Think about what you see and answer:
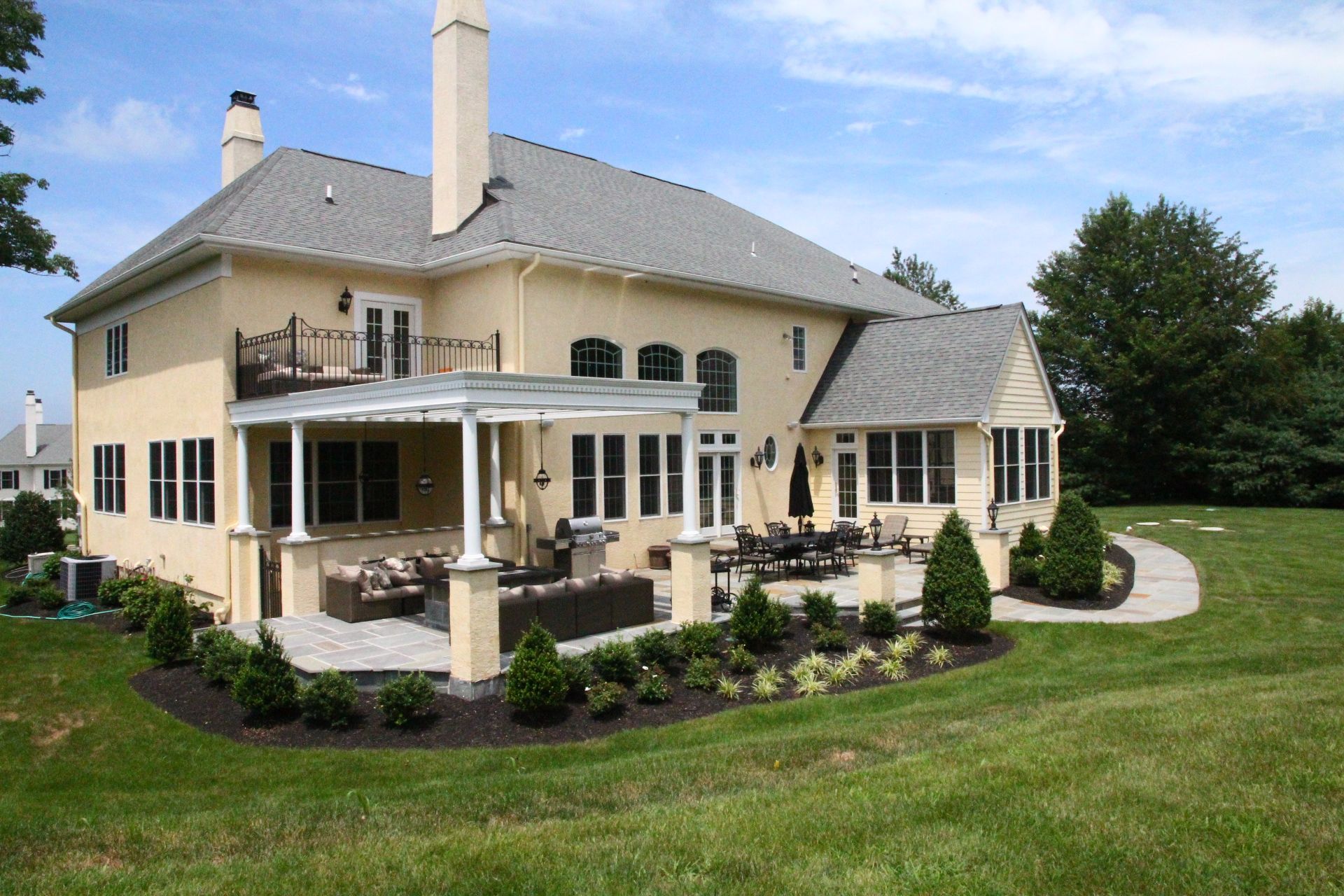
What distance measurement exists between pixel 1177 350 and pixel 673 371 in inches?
932

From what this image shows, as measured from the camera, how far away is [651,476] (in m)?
16.5

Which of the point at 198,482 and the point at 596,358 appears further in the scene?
the point at 596,358

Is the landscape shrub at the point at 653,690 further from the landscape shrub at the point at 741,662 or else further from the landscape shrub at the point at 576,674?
the landscape shrub at the point at 741,662

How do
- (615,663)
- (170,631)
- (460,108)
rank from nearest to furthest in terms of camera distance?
(615,663) < (170,631) < (460,108)

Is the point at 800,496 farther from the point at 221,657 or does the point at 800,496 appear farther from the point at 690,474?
the point at 221,657

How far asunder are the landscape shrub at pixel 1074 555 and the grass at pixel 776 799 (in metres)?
3.89

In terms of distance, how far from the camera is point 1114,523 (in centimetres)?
2686

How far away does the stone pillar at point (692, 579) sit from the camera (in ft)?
37.7

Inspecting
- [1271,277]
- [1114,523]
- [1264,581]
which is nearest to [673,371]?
[1264,581]

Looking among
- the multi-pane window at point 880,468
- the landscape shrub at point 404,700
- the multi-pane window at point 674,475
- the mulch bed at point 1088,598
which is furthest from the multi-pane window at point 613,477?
the landscape shrub at point 404,700

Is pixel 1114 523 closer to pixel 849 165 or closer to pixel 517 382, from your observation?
pixel 849 165

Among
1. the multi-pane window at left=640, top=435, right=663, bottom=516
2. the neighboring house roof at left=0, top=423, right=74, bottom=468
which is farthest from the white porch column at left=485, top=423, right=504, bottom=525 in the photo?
the neighboring house roof at left=0, top=423, right=74, bottom=468

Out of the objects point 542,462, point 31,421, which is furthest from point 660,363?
point 31,421

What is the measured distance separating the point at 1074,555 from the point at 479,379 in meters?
9.79
